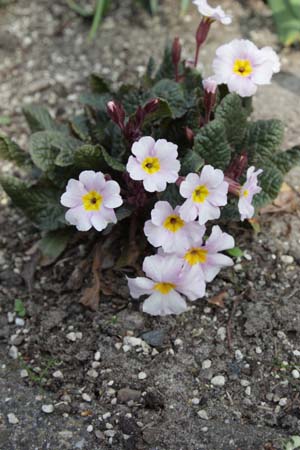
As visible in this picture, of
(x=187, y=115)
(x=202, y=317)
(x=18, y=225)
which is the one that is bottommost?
(x=18, y=225)

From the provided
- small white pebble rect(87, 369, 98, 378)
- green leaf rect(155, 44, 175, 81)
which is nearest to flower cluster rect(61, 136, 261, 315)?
small white pebble rect(87, 369, 98, 378)

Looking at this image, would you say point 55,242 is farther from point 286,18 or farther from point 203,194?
point 286,18

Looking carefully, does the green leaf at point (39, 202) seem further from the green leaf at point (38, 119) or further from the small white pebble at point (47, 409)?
the small white pebble at point (47, 409)

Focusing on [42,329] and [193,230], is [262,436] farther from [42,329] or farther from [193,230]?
[42,329]

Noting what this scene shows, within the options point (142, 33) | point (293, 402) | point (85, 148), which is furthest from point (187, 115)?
point (142, 33)

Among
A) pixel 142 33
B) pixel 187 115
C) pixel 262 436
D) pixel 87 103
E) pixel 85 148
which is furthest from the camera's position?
pixel 142 33

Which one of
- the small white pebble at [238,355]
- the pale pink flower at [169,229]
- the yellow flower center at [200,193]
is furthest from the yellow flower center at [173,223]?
the small white pebble at [238,355]
